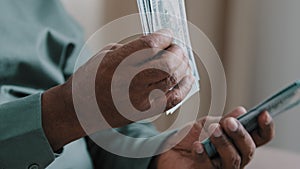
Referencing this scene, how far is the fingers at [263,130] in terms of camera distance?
0.67 m

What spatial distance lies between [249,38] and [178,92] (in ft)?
2.74

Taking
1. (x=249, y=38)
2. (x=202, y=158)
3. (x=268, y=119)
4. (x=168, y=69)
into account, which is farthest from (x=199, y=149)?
(x=249, y=38)

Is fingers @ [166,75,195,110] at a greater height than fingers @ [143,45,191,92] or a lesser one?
lesser

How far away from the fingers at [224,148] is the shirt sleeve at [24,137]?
0.24m

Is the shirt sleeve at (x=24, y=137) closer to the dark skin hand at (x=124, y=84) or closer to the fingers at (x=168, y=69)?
the dark skin hand at (x=124, y=84)

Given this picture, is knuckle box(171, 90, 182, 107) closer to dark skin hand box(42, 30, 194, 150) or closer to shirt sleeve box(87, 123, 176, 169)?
dark skin hand box(42, 30, 194, 150)

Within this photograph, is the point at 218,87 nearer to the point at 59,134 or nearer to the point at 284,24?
the point at 284,24

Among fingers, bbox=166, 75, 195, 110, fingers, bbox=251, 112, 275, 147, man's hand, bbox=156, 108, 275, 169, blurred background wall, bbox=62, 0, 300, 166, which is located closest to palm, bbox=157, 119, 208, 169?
man's hand, bbox=156, 108, 275, 169

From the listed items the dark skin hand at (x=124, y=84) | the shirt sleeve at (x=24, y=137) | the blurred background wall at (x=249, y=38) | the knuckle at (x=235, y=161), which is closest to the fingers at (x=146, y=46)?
the dark skin hand at (x=124, y=84)

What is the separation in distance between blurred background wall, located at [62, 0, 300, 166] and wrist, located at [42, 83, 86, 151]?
0.66 meters

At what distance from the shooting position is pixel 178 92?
0.58m

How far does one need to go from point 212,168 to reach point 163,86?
0.25 metres

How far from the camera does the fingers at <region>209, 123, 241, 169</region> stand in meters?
0.71

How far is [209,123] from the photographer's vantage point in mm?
812
